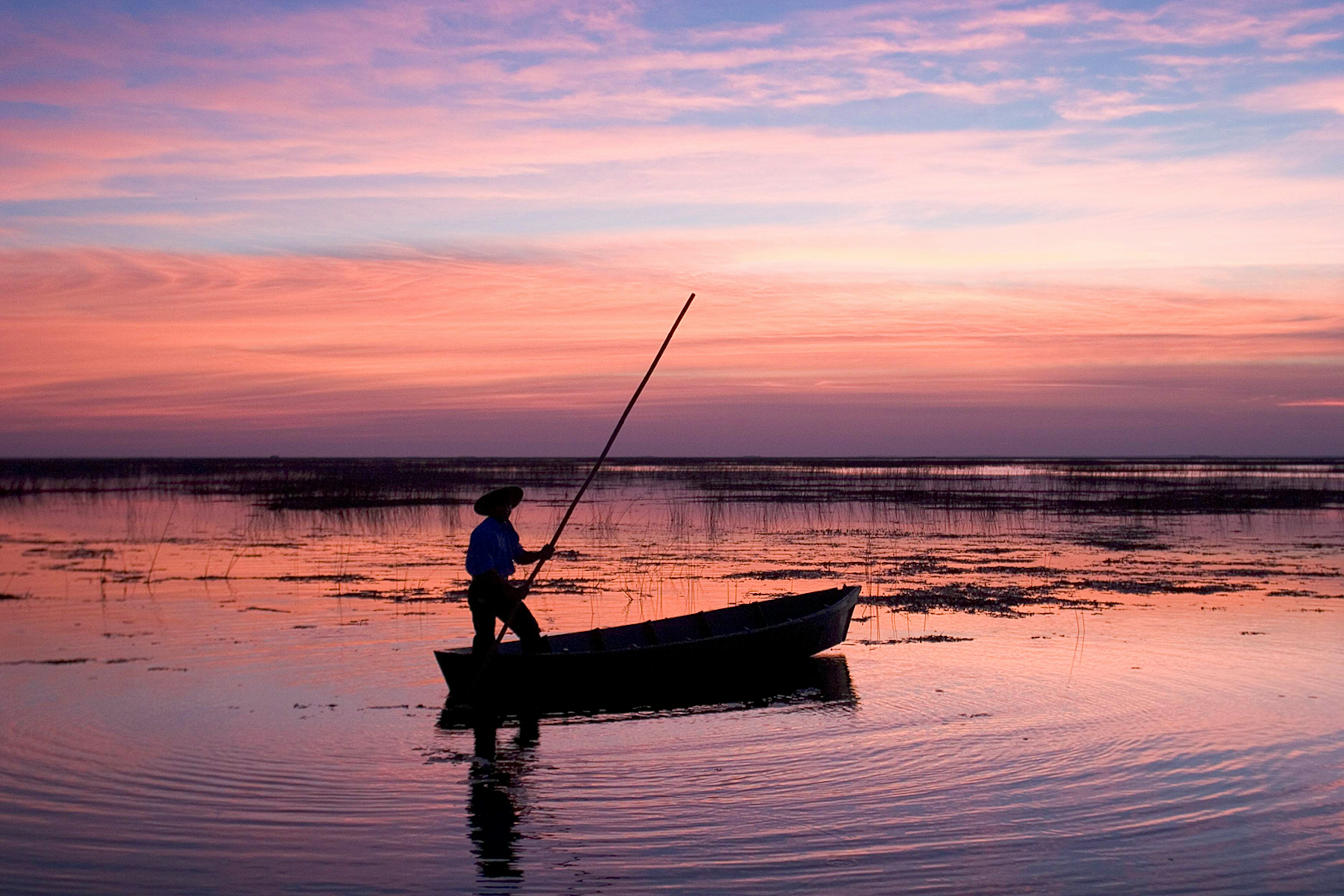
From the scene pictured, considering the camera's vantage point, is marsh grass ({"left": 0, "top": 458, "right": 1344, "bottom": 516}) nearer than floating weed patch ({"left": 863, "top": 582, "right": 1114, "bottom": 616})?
No

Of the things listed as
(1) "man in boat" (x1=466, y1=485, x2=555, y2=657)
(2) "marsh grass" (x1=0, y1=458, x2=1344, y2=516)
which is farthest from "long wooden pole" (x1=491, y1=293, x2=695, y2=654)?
(2) "marsh grass" (x1=0, y1=458, x2=1344, y2=516)

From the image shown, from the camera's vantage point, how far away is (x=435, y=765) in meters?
8.51

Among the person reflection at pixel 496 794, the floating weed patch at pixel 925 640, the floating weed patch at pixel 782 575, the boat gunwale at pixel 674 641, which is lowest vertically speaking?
the person reflection at pixel 496 794

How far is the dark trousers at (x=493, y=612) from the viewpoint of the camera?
35.6 feet

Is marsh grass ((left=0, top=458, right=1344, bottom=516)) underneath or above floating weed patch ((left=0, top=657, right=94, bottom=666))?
above

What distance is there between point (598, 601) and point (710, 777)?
8.44m

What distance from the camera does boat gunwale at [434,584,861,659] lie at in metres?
10.4

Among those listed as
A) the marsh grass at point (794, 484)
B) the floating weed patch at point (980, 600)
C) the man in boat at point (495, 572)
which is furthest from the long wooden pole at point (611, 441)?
the marsh grass at point (794, 484)

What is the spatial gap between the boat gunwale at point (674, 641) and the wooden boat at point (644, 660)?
13 millimetres

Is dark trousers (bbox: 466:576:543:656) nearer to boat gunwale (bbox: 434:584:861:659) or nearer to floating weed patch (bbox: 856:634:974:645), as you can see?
boat gunwale (bbox: 434:584:861:659)

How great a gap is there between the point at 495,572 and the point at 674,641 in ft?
7.46

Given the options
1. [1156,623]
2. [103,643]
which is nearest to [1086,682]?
[1156,623]

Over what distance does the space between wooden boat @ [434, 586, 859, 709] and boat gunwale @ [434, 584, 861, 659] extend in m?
0.01

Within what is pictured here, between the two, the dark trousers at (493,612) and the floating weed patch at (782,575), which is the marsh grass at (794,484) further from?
the dark trousers at (493,612)
